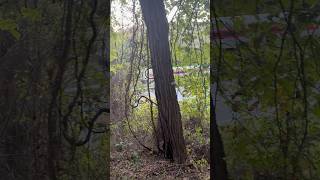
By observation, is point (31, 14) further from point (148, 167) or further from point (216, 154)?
point (148, 167)

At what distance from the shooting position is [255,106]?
165 cm

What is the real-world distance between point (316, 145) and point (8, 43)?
64.2 inches

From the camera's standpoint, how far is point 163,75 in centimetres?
468

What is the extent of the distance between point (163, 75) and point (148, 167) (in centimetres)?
123

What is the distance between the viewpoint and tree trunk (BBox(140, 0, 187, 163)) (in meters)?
4.59

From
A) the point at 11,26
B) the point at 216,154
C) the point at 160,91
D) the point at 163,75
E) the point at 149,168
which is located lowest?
the point at 149,168

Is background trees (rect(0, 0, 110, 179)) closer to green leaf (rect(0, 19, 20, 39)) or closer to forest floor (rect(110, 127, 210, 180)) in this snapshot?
green leaf (rect(0, 19, 20, 39))

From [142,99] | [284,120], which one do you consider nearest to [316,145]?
[284,120]

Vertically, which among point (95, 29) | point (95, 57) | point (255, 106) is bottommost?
point (255, 106)

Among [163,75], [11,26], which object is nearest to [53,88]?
[11,26]

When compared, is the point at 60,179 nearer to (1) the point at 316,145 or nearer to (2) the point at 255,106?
(2) the point at 255,106

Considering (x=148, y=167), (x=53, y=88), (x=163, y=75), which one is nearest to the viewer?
(x=53, y=88)

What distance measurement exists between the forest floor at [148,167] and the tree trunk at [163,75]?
0.16 metres

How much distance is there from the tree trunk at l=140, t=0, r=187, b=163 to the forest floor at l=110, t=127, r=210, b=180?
157 mm
